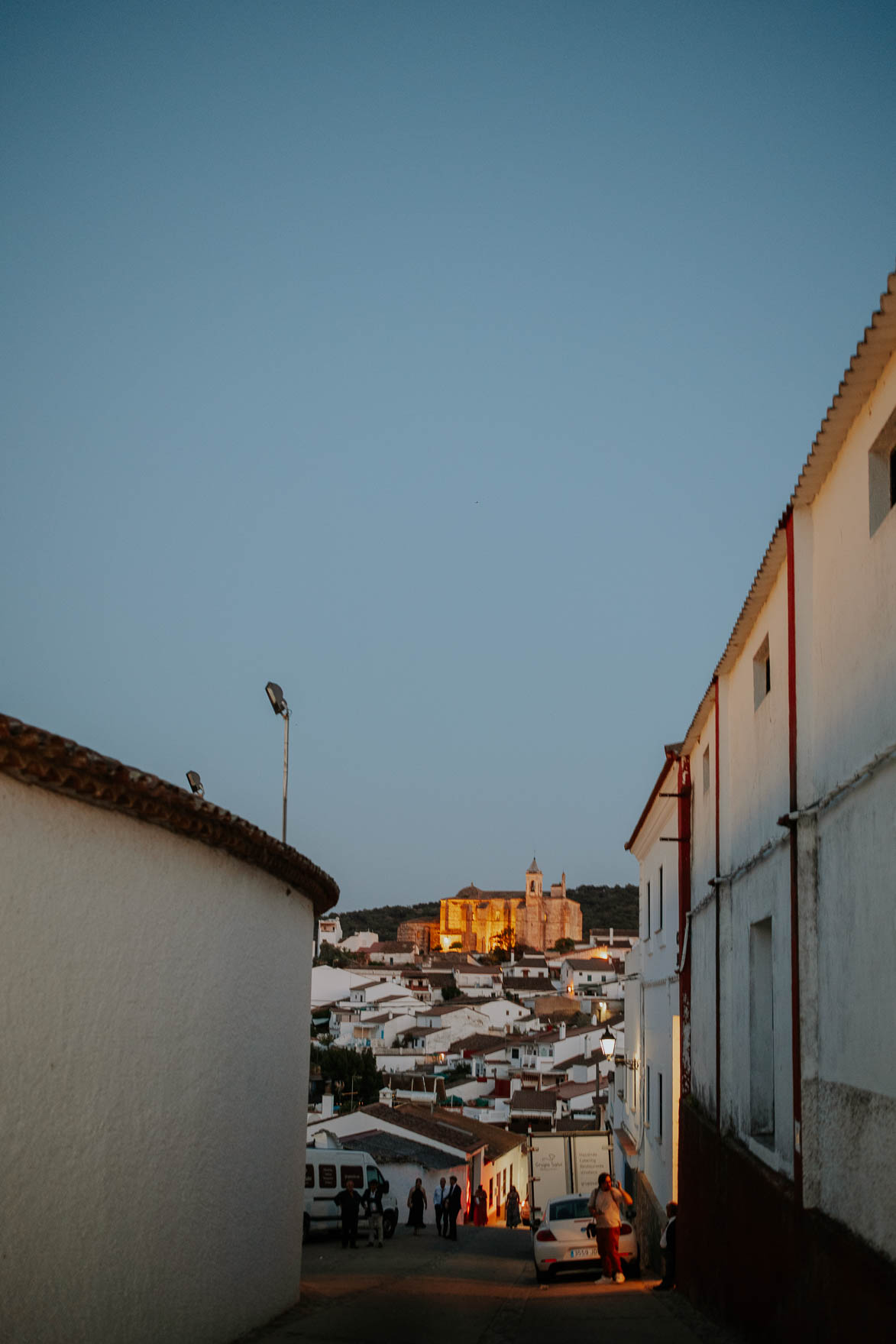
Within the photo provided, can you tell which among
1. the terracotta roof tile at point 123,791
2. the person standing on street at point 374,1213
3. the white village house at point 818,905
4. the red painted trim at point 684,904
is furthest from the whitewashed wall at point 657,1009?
the terracotta roof tile at point 123,791

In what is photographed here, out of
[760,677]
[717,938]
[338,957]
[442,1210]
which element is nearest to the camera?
[760,677]

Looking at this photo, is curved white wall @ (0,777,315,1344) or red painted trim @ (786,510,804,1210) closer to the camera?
curved white wall @ (0,777,315,1344)

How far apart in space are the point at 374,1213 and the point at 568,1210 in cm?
562

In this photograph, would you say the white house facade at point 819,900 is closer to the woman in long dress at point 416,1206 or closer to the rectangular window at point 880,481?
the rectangular window at point 880,481

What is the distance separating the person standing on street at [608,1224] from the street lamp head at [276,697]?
7.19m

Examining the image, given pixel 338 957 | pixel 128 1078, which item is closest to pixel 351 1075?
pixel 128 1078

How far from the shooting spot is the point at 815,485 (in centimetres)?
803

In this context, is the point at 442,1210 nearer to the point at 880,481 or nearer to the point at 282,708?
the point at 282,708

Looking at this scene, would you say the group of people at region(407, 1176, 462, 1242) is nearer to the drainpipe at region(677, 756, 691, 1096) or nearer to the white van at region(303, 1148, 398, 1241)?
the white van at region(303, 1148, 398, 1241)

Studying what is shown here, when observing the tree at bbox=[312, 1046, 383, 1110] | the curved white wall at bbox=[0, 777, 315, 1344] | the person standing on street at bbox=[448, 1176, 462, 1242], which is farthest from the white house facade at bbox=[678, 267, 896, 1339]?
the tree at bbox=[312, 1046, 383, 1110]

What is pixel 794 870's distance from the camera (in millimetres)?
8297

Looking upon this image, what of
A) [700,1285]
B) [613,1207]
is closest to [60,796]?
[700,1285]

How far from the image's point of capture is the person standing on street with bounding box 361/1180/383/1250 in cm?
2252

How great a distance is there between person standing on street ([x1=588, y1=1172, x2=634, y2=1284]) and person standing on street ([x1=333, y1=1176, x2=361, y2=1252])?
5695 millimetres
